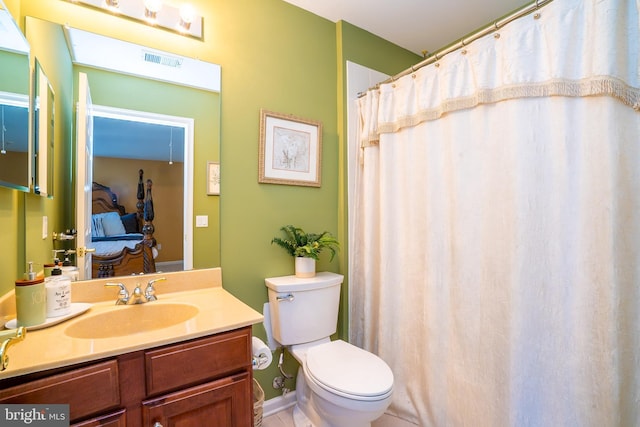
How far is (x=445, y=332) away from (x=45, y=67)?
2.07 metres

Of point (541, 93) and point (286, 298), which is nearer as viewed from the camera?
point (541, 93)

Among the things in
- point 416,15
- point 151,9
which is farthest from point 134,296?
point 416,15

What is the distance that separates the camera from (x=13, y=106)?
0.89 m

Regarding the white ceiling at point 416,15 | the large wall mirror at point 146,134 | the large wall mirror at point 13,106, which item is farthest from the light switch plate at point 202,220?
the white ceiling at point 416,15

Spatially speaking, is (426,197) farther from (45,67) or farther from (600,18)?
(45,67)

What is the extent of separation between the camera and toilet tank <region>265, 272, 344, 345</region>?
1.60 meters

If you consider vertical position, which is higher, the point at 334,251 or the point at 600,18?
the point at 600,18

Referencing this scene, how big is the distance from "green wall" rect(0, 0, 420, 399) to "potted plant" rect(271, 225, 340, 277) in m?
0.06

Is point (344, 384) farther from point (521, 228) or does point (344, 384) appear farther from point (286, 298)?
point (521, 228)

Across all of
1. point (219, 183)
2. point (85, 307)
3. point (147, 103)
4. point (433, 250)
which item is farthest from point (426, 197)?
point (85, 307)

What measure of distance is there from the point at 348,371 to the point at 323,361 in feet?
0.46

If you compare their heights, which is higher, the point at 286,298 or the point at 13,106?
the point at 13,106

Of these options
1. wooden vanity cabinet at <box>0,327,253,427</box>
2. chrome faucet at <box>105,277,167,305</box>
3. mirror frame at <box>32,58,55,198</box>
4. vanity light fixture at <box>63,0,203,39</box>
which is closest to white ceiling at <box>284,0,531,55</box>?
vanity light fixture at <box>63,0,203,39</box>

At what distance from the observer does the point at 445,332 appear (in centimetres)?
145
